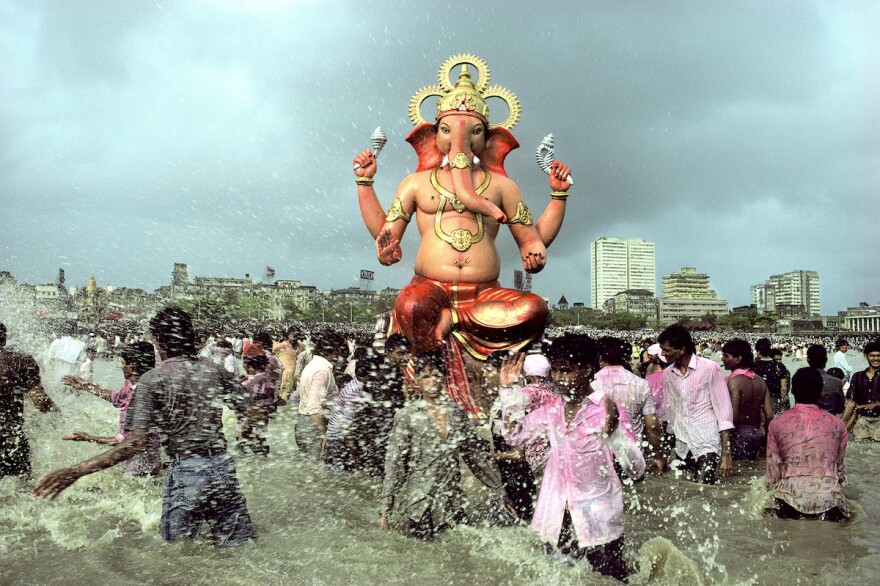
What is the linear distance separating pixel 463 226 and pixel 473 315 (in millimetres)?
1105

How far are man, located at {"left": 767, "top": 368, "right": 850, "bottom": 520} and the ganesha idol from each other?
2822mm

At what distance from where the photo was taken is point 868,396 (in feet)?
28.2

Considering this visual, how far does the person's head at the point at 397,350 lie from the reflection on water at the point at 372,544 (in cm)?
122

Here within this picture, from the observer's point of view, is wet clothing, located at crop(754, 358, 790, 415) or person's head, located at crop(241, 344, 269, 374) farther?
wet clothing, located at crop(754, 358, 790, 415)

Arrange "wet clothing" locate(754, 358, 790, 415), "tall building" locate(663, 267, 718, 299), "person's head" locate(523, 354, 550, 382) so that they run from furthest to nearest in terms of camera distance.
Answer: "tall building" locate(663, 267, 718, 299), "wet clothing" locate(754, 358, 790, 415), "person's head" locate(523, 354, 550, 382)

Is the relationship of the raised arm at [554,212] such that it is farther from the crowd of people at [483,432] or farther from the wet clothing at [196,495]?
the wet clothing at [196,495]

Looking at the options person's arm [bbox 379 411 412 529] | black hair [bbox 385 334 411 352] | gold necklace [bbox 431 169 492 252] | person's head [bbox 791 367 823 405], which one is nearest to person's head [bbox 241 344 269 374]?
black hair [bbox 385 334 411 352]

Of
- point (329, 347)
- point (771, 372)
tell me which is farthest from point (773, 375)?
point (329, 347)

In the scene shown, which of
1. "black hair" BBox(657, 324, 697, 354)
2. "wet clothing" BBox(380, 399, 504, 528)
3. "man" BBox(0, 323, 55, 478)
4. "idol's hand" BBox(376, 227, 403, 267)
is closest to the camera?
"wet clothing" BBox(380, 399, 504, 528)

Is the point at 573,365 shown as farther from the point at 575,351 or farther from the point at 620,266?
the point at 620,266

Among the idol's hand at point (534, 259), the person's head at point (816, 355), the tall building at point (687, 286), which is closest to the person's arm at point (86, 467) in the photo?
the idol's hand at point (534, 259)

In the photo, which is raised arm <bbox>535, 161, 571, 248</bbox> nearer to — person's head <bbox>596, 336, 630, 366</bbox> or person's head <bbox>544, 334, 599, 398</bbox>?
person's head <bbox>596, 336, 630, 366</bbox>

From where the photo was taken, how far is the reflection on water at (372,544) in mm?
4039

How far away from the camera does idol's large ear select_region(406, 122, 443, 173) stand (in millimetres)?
8375
